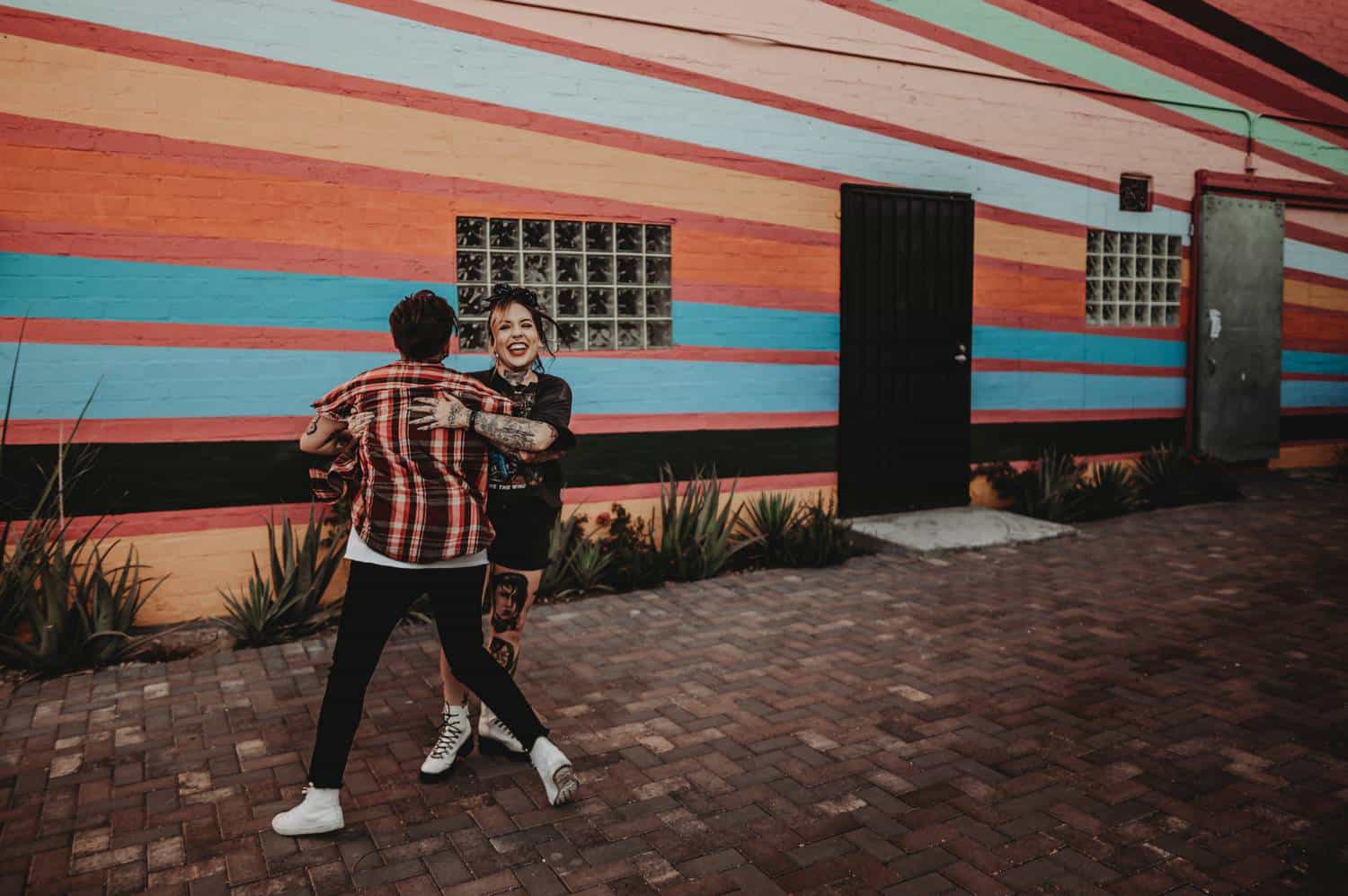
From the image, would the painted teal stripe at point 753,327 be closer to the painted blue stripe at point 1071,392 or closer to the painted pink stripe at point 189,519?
the painted blue stripe at point 1071,392

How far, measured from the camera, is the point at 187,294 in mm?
5586

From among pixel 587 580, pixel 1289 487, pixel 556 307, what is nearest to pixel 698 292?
pixel 556 307

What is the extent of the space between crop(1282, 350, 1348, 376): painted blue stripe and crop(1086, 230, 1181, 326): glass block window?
176 centimetres

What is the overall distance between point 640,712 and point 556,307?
3.27 m

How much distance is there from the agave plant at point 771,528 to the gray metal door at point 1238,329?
17.1 ft

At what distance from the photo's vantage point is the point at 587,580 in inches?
250

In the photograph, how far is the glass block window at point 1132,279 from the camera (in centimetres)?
933

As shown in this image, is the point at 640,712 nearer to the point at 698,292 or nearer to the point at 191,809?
the point at 191,809

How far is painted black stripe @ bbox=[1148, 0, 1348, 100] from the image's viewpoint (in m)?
9.39

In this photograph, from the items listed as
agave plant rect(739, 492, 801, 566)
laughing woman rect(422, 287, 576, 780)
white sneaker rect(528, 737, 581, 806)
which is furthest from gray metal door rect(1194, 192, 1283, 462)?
white sneaker rect(528, 737, 581, 806)

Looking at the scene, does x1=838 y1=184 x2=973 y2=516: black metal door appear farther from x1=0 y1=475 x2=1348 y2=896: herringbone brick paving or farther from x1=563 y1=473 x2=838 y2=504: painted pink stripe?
x1=0 y1=475 x2=1348 y2=896: herringbone brick paving

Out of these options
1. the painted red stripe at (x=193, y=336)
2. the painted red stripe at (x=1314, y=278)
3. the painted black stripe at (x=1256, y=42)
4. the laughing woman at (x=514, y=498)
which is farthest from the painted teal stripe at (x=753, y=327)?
the painted red stripe at (x=1314, y=278)

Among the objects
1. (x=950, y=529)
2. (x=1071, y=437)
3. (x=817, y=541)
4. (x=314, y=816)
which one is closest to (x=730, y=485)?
(x=817, y=541)

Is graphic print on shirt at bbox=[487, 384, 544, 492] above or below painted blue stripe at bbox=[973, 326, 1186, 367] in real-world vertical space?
below
